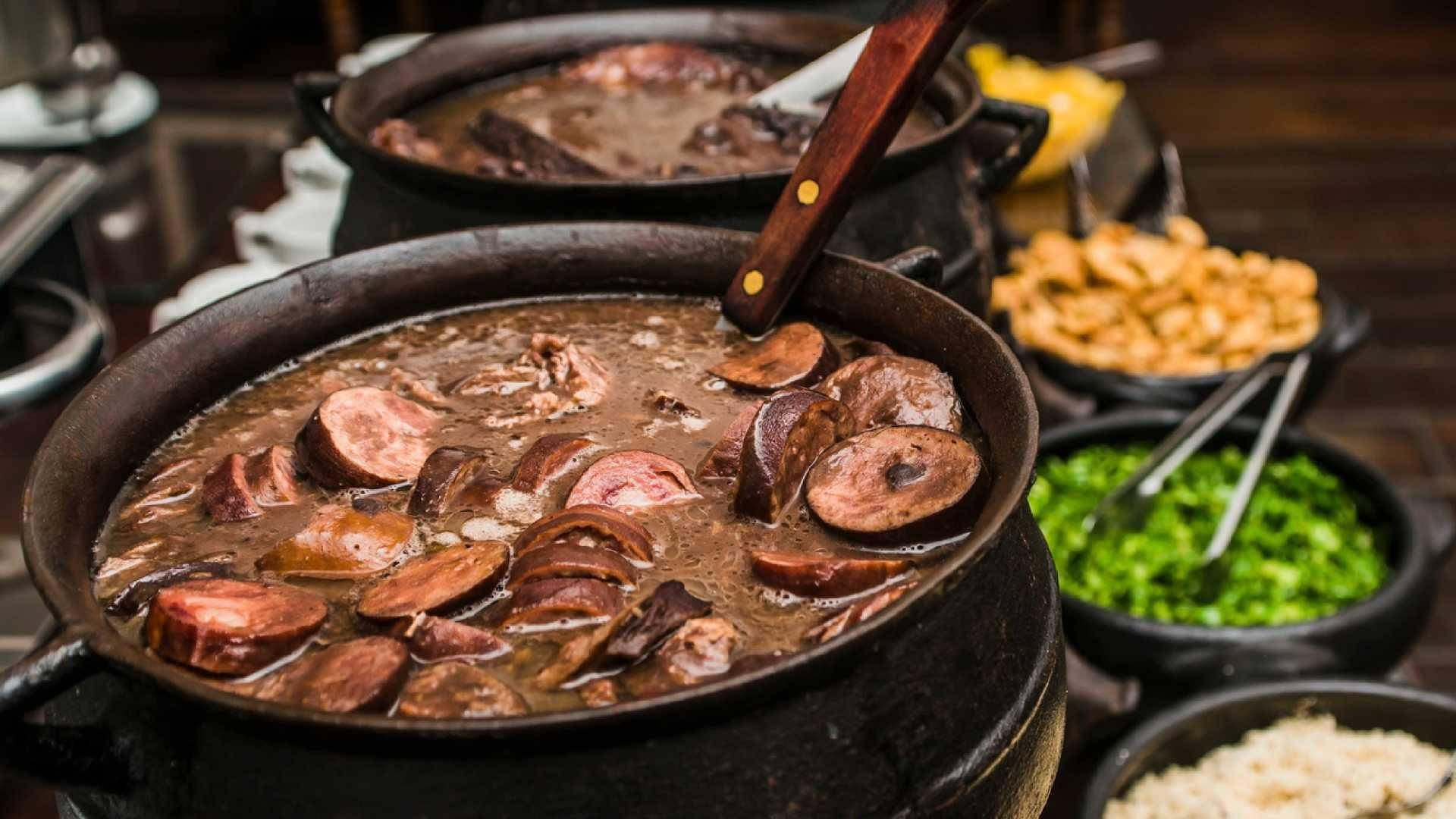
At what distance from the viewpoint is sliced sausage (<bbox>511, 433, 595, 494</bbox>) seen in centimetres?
136

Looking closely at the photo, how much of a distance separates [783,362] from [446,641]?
537 mm

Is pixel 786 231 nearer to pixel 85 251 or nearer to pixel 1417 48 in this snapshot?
pixel 85 251

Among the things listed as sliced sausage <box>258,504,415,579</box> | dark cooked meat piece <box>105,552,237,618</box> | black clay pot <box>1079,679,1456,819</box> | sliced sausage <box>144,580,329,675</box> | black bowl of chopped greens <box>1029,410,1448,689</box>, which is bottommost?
black bowl of chopped greens <box>1029,410,1448,689</box>

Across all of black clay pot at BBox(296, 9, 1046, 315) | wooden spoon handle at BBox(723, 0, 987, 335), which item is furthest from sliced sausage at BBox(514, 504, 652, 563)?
black clay pot at BBox(296, 9, 1046, 315)

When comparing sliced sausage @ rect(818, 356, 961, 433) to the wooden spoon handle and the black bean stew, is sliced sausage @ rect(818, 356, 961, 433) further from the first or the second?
the wooden spoon handle

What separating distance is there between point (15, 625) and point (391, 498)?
6.67 ft

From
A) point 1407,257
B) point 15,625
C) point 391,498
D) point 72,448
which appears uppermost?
point 72,448

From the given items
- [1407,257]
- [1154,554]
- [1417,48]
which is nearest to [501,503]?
[1154,554]

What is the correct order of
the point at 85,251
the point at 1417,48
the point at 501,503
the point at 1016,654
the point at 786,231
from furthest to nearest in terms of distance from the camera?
the point at 1417,48 → the point at 85,251 → the point at 786,231 → the point at 501,503 → the point at 1016,654

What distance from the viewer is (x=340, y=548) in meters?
1.25

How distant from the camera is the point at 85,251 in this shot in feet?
10.5

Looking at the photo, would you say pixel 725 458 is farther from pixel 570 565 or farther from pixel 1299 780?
pixel 1299 780

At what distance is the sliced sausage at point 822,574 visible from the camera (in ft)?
3.87

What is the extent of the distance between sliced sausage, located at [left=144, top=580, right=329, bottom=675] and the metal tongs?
5.69ft
